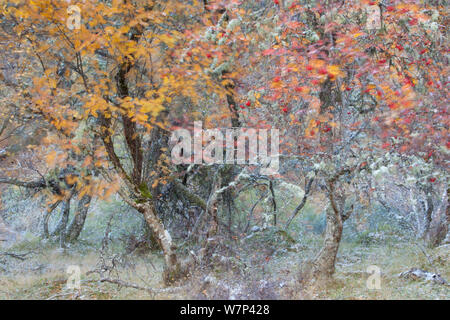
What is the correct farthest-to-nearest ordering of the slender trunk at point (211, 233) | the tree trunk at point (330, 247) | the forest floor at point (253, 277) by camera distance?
1. the slender trunk at point (211, 233)
2. the tree trunk at point (330, 247)
3. the forest floor at point (253, 277)

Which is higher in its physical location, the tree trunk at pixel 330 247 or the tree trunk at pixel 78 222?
the tree trunk at pixel 330 247

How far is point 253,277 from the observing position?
235 inches

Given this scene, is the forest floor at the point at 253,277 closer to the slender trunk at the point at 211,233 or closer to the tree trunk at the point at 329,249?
the tree trunk at the point at 329,249

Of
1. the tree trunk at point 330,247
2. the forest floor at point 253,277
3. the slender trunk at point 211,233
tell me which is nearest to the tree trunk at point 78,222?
the forest floor at point 253,277

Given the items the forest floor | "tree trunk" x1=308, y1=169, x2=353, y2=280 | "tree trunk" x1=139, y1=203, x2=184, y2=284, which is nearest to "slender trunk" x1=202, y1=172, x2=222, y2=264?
the forest floor

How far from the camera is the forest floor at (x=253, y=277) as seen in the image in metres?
5.56

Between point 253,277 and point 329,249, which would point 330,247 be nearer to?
point 329,249

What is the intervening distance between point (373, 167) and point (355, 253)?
5082 mm

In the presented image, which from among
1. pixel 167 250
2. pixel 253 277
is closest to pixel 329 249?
pixel 253 277

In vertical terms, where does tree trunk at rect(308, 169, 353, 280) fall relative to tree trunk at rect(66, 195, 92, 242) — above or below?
above

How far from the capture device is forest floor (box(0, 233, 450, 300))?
18.2 feet

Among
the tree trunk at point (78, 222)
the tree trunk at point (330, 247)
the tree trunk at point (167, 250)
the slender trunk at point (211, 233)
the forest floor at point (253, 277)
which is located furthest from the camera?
the tree trunk at point (78, 222)

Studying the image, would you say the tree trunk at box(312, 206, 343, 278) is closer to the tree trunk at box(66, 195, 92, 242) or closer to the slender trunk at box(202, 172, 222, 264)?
the slender trunk at box(202, 172, 222, 264)
